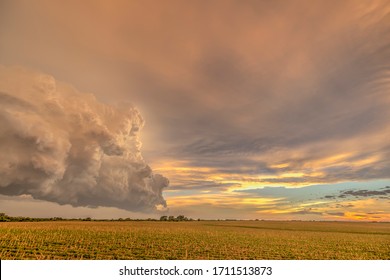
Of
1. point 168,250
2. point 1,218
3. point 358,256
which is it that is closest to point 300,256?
point 358,256

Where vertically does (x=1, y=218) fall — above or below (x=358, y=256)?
above

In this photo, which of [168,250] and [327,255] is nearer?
[168,250]

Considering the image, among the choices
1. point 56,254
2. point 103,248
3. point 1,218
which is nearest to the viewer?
point 56,254

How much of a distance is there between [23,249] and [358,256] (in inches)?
1492

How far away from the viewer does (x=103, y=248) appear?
115 ft

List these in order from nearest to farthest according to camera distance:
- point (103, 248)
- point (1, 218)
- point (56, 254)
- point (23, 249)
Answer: point (56, 254) → point (23, 249) → point (103, 248) → point (1, 218)
